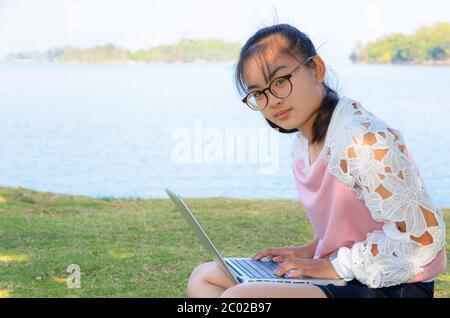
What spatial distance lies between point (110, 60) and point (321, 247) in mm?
16242

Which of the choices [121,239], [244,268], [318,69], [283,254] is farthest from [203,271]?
[121,239]

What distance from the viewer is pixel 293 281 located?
1.91 metres

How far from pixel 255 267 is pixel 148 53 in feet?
51.8

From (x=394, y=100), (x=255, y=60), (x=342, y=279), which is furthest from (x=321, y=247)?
(x=394, y=100)

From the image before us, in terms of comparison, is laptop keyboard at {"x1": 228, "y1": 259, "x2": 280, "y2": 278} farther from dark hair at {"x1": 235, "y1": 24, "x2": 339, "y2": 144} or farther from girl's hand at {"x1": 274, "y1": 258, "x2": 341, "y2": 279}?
dark hair at {"x1": 235, "y1": 24, "x2": 339, "y2": 144}

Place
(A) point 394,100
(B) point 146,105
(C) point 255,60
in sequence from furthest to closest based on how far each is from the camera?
(B) point 146,105
(A) point 394,100
(C) point 255,60

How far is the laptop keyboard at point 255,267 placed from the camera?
2.02 meters

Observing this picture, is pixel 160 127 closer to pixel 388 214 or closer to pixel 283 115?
pixel 283 115

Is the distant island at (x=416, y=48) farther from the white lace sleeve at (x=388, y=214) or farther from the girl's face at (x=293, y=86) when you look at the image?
the white lace sleeve at (x=388, y=214)

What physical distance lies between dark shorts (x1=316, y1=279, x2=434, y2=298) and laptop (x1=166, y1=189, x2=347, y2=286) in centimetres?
3

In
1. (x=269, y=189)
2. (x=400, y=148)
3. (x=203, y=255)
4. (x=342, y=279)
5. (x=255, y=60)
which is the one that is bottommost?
(x=269, y=189)
